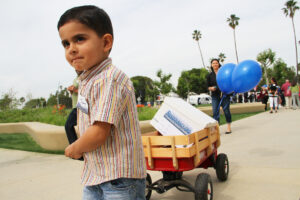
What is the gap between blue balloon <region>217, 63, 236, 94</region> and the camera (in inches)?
195

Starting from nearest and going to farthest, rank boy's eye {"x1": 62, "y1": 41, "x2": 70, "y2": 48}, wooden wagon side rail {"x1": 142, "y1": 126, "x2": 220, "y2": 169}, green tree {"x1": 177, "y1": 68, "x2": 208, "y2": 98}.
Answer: boy's eye {"x1": 62, "y1": 41, "x2": 70, "y2": 48} → wooden wagon side rail {"x1": 142, "y1": 126, "x2": 220, "y2": 169} → green tree {"x1": 177, "y1": 68, "x2": 208, "y2": 98}

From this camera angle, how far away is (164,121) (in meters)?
3.27

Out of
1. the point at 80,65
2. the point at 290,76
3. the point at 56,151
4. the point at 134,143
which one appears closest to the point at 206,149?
the point at 134,143

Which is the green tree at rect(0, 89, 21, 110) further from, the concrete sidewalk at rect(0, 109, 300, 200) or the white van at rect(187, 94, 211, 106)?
the white van at rect(187, 94, 211, 106)

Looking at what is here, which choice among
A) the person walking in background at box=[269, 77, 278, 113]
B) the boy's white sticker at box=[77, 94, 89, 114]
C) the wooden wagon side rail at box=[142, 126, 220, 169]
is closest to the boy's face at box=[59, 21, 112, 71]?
the boy's white sticker at box=[77, 94, 89, 114]

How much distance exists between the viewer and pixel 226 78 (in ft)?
16.3

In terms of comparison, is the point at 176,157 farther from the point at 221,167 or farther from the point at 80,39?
the point at 80,39

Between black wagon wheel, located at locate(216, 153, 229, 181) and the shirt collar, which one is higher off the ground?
the shirt collar

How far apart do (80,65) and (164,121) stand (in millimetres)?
1991

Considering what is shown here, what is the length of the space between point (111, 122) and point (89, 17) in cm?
52

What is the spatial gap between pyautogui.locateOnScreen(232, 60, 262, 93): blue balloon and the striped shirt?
11.5ft

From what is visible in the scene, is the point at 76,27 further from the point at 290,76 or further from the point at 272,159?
the point at 290,76

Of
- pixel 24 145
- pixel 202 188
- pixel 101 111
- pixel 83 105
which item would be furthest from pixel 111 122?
pixel 24 145

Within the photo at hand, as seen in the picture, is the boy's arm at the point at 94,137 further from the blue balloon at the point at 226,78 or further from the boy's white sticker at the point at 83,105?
the blue balloon at the point at 226,78
